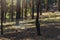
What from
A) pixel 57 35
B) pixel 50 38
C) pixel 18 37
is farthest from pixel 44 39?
pixel 18 37

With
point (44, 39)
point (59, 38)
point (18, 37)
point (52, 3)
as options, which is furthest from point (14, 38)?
point (52, 3)

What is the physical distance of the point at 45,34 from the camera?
14883mm

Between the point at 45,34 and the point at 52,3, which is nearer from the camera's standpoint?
the point at 45,34

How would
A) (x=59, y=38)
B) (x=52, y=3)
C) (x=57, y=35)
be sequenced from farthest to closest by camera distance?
(x=52, y=3) < (x=57, y=35) < (x=59, y=38)

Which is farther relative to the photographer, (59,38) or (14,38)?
(14,38)

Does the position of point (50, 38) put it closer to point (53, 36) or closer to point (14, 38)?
point (53, 36)

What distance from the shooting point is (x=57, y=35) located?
47.0 feet

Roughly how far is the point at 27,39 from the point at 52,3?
36.6m

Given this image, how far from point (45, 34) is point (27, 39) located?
5.54 ft

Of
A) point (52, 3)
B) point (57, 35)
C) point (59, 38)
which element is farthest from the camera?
point (52, 3)

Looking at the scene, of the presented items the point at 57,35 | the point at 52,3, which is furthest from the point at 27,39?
the point at 52,3

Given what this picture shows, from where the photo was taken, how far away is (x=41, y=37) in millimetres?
14086

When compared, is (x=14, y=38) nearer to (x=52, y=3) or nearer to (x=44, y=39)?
(x=44, y=39)

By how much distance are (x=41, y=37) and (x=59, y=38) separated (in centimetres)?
136
